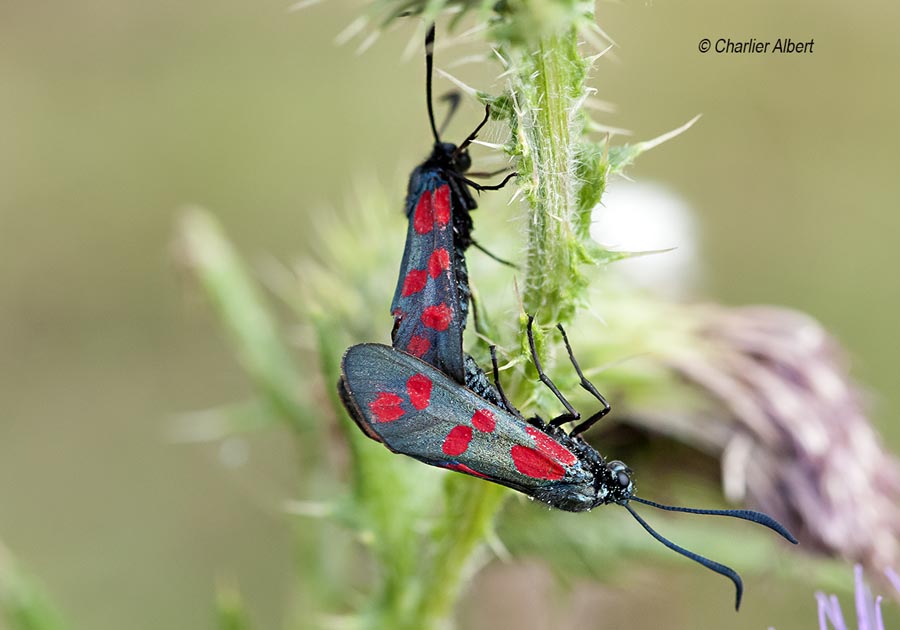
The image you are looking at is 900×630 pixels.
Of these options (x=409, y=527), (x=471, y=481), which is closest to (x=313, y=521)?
(x=409, y=527)

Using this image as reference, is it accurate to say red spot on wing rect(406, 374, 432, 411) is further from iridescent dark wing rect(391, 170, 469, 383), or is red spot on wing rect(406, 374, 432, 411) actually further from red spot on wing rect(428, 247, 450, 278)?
red spot on wing rect(428, 247, 450, 278)

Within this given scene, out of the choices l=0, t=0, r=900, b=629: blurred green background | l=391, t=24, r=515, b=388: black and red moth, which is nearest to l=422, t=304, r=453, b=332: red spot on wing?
l=391, t=24, r=515, b=388: black and red moth

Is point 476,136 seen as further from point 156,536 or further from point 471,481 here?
point 156,536

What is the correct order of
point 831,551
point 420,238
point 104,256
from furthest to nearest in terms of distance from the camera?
1. point 104,256
2. point 831,551
3. point 420,238

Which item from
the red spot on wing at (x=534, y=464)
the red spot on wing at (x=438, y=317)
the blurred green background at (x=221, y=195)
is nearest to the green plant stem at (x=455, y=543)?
the red spot on wing at (x=534, y=464)

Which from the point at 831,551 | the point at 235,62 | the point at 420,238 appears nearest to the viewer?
the point at 420,238

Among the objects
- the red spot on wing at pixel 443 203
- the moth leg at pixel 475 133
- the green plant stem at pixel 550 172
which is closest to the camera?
the green plant stem at pixel 550 172

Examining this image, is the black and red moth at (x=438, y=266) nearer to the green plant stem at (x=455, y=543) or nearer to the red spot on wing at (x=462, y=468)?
the red spot on wing at (x=462, y=468)

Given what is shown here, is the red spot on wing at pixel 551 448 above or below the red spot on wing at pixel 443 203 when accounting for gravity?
below
